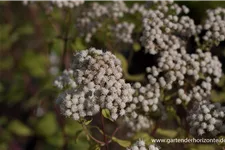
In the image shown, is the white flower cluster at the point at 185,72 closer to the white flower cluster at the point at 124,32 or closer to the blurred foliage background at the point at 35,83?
the white flower cluster at the point at 124,32

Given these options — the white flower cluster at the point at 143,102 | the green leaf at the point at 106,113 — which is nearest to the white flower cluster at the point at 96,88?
the green leaf at the point at 106,113

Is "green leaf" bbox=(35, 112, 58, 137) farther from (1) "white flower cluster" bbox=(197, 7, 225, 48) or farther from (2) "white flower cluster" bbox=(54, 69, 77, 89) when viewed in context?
(1) "white flower cluster" bbox=(197, 7, 225, 48)

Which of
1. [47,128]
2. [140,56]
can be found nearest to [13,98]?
[47,128]

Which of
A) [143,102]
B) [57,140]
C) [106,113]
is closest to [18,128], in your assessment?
[57,140]

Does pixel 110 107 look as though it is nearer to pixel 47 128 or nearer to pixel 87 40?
pixel 87 40

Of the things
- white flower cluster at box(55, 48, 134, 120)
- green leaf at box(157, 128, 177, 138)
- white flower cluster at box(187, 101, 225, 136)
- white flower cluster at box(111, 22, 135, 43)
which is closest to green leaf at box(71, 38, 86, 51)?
white flower cluster at box(111, 22, 135, 43)
